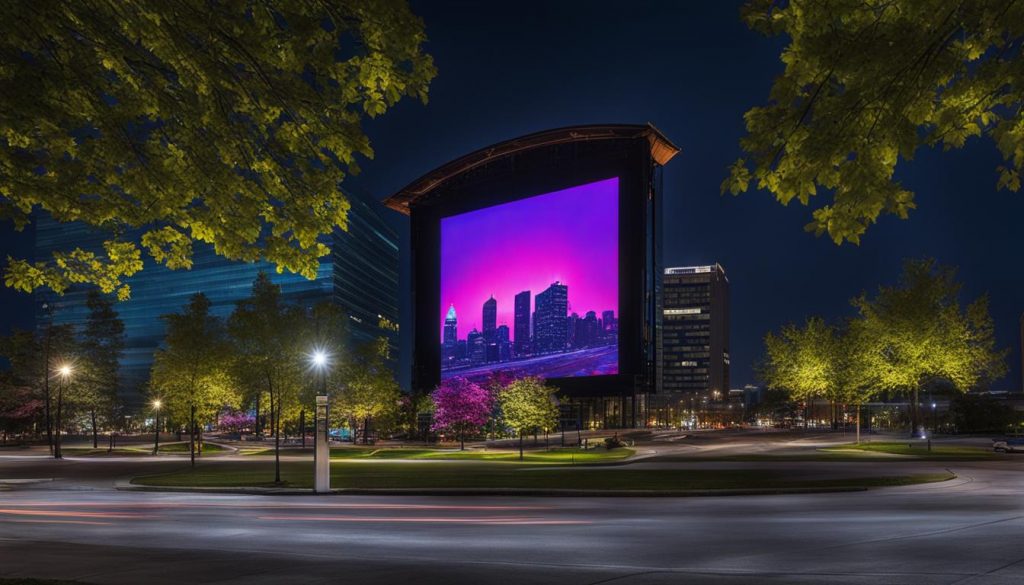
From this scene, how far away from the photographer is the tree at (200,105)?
8203 mm

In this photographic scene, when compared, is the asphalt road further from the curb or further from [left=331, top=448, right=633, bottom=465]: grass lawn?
[left=331, top=448, right=633, bottom=465]: grass lawn

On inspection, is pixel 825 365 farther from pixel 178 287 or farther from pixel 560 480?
pixel 178 287

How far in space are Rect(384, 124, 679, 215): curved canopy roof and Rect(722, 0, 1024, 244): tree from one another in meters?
98.7

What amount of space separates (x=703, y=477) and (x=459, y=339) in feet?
276

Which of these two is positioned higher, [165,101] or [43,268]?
[165,101]

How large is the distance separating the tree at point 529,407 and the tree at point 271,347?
651 inches

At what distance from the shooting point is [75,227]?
174375 millimetres

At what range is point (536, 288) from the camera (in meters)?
103

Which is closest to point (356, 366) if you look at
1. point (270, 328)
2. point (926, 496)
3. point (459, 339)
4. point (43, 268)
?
point (270, 328)

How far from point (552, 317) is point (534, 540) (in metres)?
86.7

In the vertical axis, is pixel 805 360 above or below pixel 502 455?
above

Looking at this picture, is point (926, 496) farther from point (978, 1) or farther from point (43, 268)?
point (43, 268)

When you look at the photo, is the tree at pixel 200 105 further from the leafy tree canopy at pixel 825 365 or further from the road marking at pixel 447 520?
the leafy tree canopy at pixel 825 365

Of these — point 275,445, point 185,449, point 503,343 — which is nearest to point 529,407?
point 275,445
